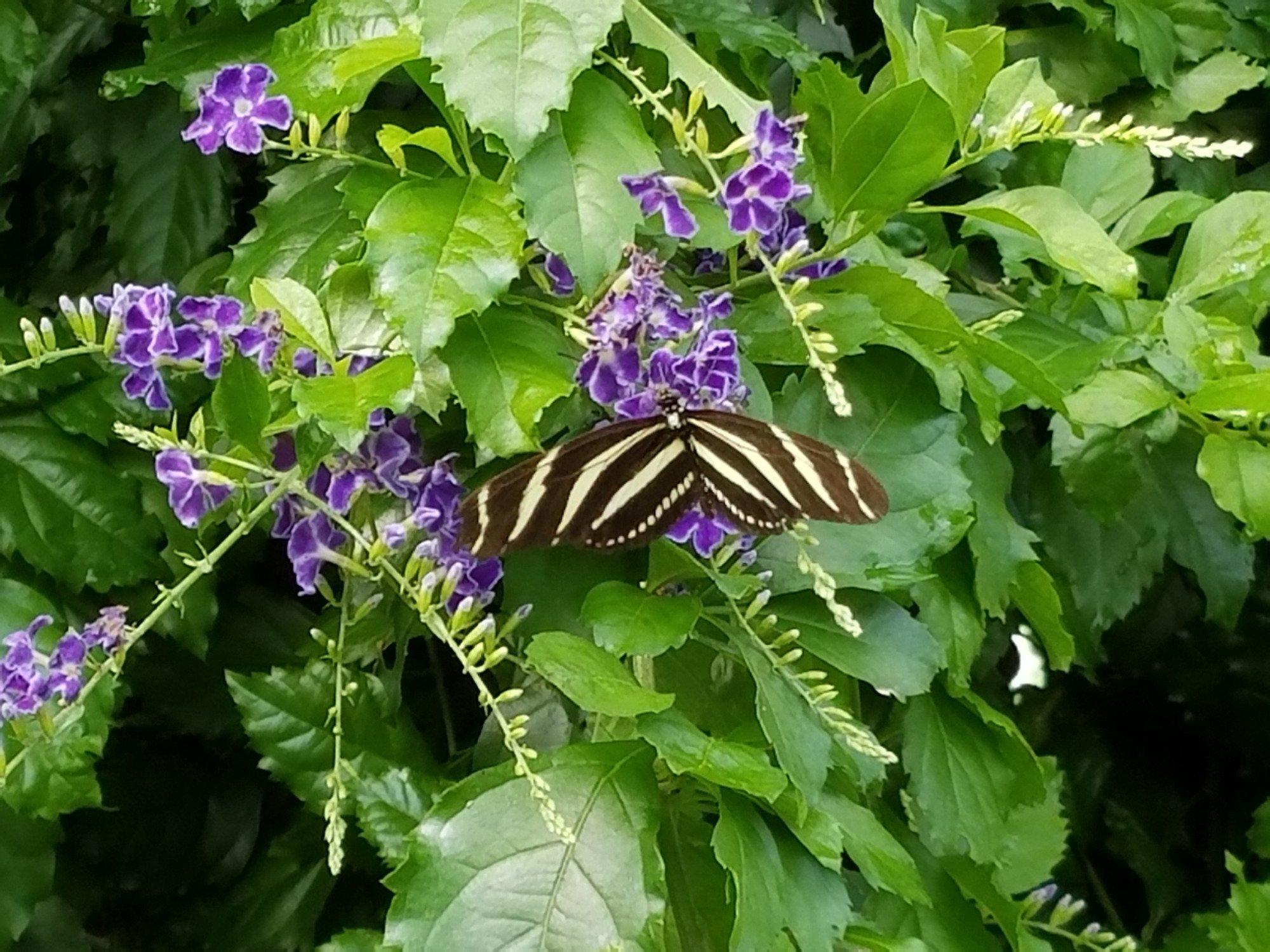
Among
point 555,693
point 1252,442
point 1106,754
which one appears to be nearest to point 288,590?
point 555,693

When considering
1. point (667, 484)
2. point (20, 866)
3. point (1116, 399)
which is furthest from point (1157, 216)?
point (20, 866)

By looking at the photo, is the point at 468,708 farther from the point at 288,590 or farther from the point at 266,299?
the point at 266,299

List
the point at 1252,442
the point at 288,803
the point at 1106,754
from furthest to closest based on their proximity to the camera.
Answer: the point at 1106,754 < the point at 288,803 < the point at 1252,442

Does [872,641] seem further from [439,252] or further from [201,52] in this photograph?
[201,52]

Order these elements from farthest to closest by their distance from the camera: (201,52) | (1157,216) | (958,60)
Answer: (1157,216), (201,52), (958,60)

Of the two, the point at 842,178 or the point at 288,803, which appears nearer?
the point at 842,178

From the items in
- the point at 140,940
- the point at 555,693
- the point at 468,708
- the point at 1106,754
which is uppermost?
the point at 555,693

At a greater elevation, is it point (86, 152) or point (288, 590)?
point (86, 152)
